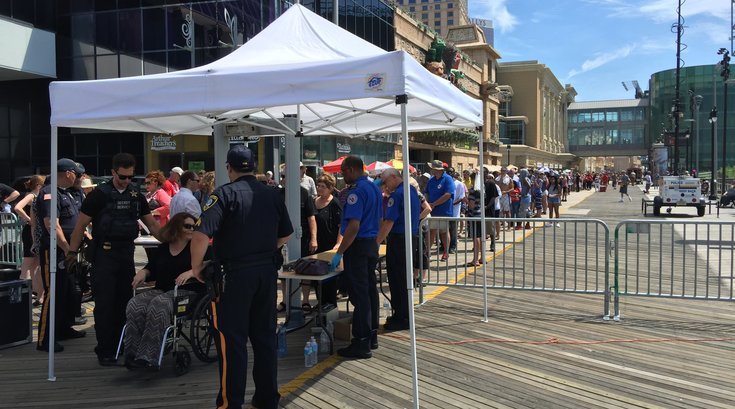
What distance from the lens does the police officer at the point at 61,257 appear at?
574 cm

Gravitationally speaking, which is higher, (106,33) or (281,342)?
(106,33)

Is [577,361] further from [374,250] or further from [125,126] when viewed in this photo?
[125,126]

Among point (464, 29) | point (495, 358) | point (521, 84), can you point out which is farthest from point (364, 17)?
point (521, 84)

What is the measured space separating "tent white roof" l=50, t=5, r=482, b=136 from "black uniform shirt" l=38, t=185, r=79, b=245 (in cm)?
93

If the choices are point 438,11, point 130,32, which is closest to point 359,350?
point 130,32

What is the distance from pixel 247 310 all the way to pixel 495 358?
2.66 metres

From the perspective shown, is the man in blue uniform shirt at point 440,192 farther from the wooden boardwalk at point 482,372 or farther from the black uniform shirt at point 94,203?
the black uniform shirt at point 94,203

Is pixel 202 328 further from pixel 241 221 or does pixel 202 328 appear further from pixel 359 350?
pixel 241 221

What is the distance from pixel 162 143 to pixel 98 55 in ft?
16.4

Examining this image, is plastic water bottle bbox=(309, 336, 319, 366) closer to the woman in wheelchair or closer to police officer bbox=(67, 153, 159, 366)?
the woman in wheelchair

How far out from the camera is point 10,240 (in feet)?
33.6

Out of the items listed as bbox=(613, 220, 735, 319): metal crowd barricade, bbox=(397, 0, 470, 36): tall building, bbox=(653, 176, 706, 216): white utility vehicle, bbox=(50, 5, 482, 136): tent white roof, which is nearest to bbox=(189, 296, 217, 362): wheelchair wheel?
bbox=(50, 5, 482, 136): tent white roof

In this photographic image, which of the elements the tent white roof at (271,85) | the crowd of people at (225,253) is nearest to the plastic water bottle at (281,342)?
the crowd of people at (225,253)

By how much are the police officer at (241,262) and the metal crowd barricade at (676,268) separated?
14.5 feet
